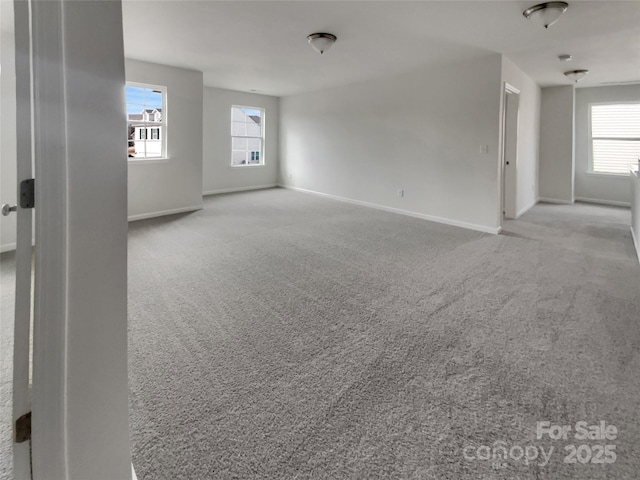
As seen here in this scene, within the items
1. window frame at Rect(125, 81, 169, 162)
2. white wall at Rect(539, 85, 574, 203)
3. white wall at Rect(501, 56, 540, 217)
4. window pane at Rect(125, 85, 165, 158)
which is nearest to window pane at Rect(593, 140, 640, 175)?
white wall at Rect(539, 85, 574, 203)

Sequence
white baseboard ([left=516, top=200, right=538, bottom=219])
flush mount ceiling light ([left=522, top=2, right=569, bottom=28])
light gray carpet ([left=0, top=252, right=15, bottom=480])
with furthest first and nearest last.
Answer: white baseboard ([left=516, top=200, right=538, bottom=219]) < flush mount ceiling light ([left=522, top=2, right=569, bottom=28]) < light gray carpet ([left=0, top=252, right=15, bottom=480])

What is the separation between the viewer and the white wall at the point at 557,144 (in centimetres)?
715

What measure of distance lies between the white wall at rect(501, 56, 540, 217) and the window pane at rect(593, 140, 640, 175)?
136cm

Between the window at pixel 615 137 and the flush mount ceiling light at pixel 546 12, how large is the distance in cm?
551

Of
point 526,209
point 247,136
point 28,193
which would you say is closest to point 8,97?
point 28,193

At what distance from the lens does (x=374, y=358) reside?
6.59 ft

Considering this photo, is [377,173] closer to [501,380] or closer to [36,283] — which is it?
[501,380]

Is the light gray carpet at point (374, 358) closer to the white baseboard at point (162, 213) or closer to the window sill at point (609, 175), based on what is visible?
the white baseboard at point (162, 213)

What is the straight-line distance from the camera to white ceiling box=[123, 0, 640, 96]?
3.24 m

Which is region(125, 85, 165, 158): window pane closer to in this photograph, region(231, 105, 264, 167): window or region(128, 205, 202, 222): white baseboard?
region(128, 205, 202, 222): white baseboard

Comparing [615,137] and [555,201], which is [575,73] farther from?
[555,201]

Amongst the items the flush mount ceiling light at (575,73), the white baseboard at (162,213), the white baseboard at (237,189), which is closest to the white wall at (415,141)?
the white baseboard at (237,189)

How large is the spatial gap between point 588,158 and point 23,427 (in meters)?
9.70

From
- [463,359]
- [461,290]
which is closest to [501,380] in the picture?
[463,359]
